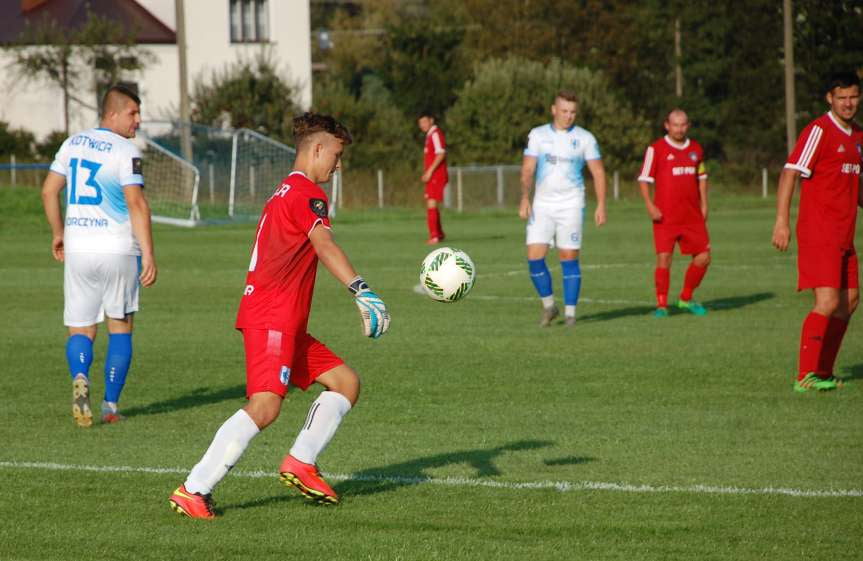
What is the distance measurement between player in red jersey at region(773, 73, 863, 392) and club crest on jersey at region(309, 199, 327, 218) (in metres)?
4.40

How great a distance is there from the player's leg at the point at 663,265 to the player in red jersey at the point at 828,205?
476 centimetres

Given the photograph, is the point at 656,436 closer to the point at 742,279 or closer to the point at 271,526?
the point at 271,526

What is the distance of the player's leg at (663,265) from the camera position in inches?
586

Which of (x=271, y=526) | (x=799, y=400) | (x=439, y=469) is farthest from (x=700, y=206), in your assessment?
(x=271, y=526)

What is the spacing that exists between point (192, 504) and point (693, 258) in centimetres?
988

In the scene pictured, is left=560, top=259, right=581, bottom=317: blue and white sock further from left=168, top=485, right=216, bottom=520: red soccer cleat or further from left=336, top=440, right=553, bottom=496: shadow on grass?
left=168, top=485, right=216, bottom=520: red soccer cleat

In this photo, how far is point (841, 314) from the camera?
10.0 metres

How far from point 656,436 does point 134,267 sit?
11.8ft

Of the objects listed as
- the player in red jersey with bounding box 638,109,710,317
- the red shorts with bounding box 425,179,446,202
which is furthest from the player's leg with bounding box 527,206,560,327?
the red shorts with bounding box 425,179,446,202

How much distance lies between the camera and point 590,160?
13.8m

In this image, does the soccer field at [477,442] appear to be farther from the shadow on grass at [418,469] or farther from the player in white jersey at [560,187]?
the player in white jersey at [560,187]

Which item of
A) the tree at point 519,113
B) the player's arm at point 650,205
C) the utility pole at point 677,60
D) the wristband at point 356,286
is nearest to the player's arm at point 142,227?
the wristband at point 356,286

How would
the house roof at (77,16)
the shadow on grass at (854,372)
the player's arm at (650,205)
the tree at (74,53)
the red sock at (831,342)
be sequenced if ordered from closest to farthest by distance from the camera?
the red sock at (831,342) < the shadow on grass at (854,372) < the player's arm at (650,205) < the tree at (74,53) < the house roof at (77,16)

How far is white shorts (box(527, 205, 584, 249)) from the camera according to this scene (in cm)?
1384
